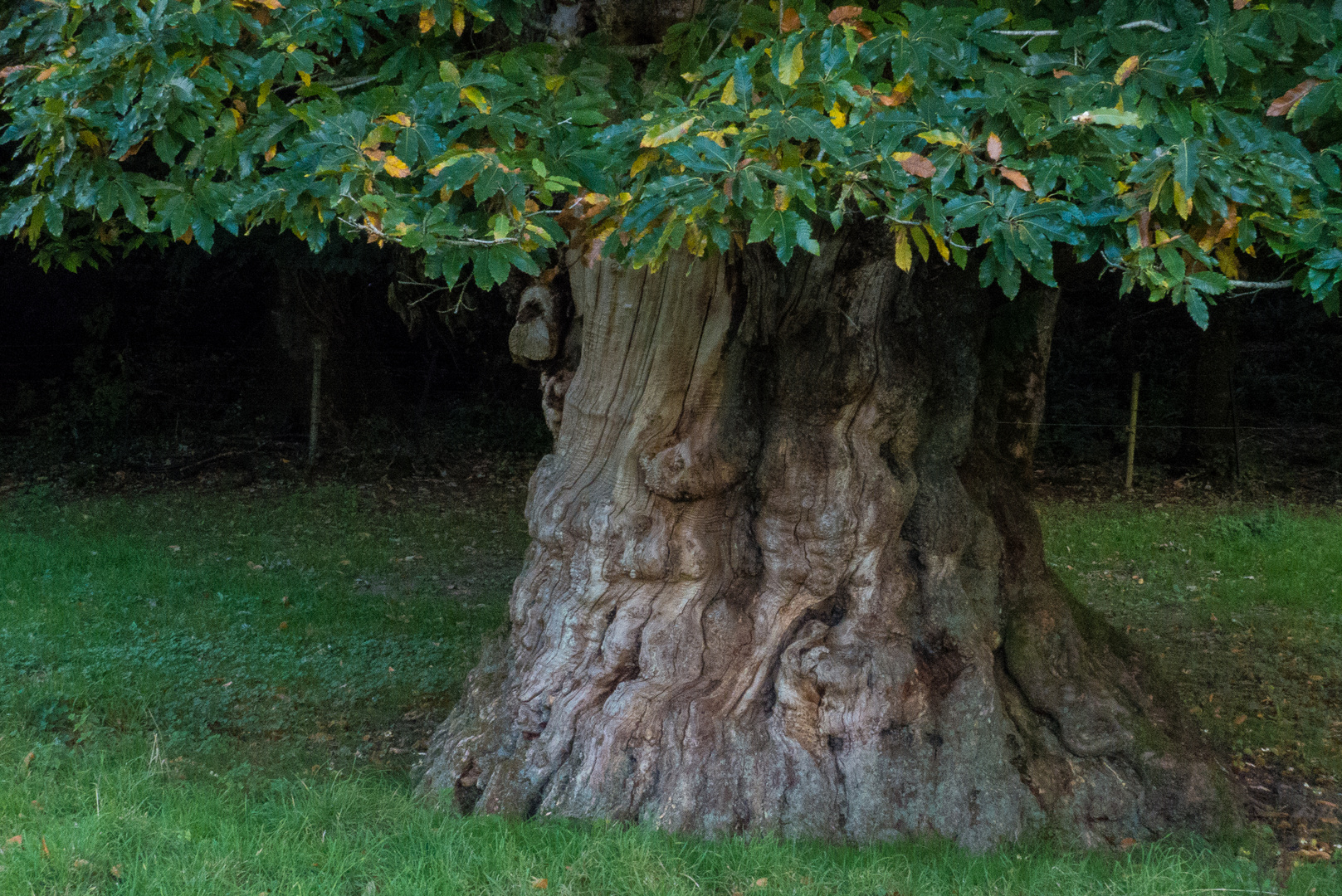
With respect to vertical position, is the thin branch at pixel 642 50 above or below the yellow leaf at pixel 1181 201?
above

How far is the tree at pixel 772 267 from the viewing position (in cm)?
267

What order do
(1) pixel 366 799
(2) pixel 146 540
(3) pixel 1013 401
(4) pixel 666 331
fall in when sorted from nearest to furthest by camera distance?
(1) pixel 366 799
(4) pixel 666 331
(3) pixel 1013 401
(2) pixel 146 540

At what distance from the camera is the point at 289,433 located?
1310cm

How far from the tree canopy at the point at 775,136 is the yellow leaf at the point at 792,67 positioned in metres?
0.01

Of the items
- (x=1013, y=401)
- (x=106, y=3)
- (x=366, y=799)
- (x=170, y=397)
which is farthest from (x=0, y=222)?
(x=170, y=397)

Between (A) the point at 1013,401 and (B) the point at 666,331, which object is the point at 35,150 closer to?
(B) the point at 666,331

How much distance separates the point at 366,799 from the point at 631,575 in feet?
4.58

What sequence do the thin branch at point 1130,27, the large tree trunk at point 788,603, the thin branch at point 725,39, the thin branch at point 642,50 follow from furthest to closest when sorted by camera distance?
the large tree trunk at point 788,603, the thin branch at point 642,50, the thin branch at point 725,39, the thin branch at point 1130,27

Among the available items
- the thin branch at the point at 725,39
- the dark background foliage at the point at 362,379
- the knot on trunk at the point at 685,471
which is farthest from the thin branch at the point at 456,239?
the dark background foliage at the point at 362,379

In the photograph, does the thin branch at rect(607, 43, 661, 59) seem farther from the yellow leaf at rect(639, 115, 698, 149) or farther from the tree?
the yellow leaf at rect(639, 115, 698, 149)

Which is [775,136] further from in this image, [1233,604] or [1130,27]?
[1233,604]

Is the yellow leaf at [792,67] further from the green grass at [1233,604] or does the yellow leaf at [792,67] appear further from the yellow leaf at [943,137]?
the green grass at [1233,604]

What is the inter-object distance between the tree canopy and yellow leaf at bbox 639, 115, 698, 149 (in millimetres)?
13

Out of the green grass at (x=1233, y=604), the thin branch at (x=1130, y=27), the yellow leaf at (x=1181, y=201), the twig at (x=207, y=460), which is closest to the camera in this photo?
the yellow leaf at (x=1181, y=201)
